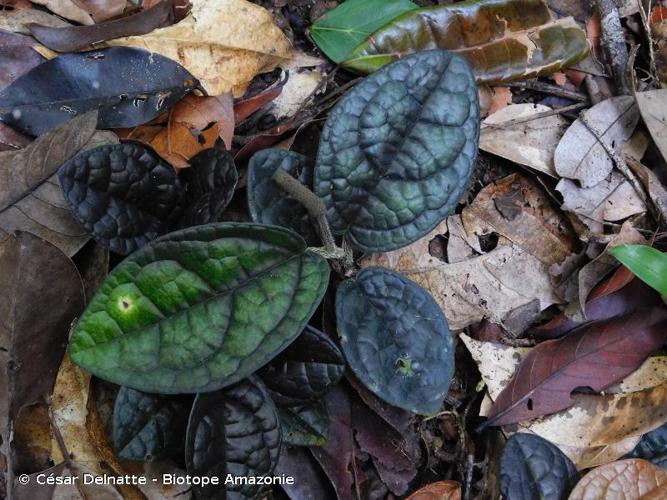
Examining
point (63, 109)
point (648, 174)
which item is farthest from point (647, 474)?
point (63, 109)

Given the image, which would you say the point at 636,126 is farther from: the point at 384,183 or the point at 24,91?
the point at 24,91

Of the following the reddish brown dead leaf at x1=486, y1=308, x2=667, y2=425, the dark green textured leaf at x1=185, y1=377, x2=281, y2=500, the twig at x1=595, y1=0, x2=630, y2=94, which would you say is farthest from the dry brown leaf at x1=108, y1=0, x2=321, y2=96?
the reddish brown dead leaf at x1=486, y1=308, x2=667, y2=425

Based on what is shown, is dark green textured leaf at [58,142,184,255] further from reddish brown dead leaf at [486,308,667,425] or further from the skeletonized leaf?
reddish brown dead leaf at [486,308,667,425]

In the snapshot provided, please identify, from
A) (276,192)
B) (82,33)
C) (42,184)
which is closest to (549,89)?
(276,192)

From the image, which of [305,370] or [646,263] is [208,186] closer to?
[305,370]

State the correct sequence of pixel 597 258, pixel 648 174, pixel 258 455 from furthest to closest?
pixel 648 174
pixel 597 258
pixel 258 455

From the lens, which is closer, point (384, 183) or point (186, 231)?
point (186, 231)
